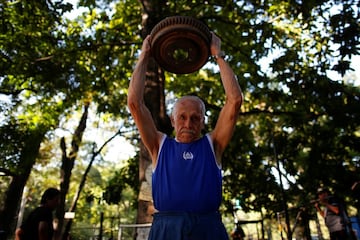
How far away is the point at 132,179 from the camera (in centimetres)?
984

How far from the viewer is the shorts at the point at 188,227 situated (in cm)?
160

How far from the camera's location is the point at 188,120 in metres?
1.95

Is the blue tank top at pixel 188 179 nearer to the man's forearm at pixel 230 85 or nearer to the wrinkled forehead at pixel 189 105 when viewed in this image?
the wrinkled forehead at pixel 189 105

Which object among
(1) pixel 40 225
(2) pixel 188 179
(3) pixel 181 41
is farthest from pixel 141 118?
(1) pixel 40 225

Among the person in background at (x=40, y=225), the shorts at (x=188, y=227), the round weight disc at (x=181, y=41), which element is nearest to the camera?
the shorts at (x=188, y=227)

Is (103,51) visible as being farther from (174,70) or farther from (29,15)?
(174,70)

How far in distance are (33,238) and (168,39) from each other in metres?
3.35

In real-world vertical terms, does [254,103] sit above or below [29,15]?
below

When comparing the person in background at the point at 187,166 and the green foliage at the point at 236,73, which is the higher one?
the green foliage at the point at 236,73

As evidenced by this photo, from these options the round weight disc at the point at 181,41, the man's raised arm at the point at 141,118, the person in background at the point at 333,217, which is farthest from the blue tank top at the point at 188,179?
the person in background at the point at 333,217

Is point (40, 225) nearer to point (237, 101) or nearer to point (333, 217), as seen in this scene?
point (237, 101)

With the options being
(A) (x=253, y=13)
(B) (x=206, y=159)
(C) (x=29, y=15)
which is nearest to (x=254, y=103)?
(A) (x=253, y=13)

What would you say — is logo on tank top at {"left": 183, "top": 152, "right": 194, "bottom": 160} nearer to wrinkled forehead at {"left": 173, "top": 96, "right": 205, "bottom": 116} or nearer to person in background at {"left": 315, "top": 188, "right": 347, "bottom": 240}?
wrinkled forehead at {"left": 173, "top": 96, "right": 205, "bottom": 116}

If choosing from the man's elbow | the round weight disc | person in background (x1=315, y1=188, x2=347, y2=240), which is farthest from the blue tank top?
person in background (x1=315, y1=188, x2=347, y2=240)
